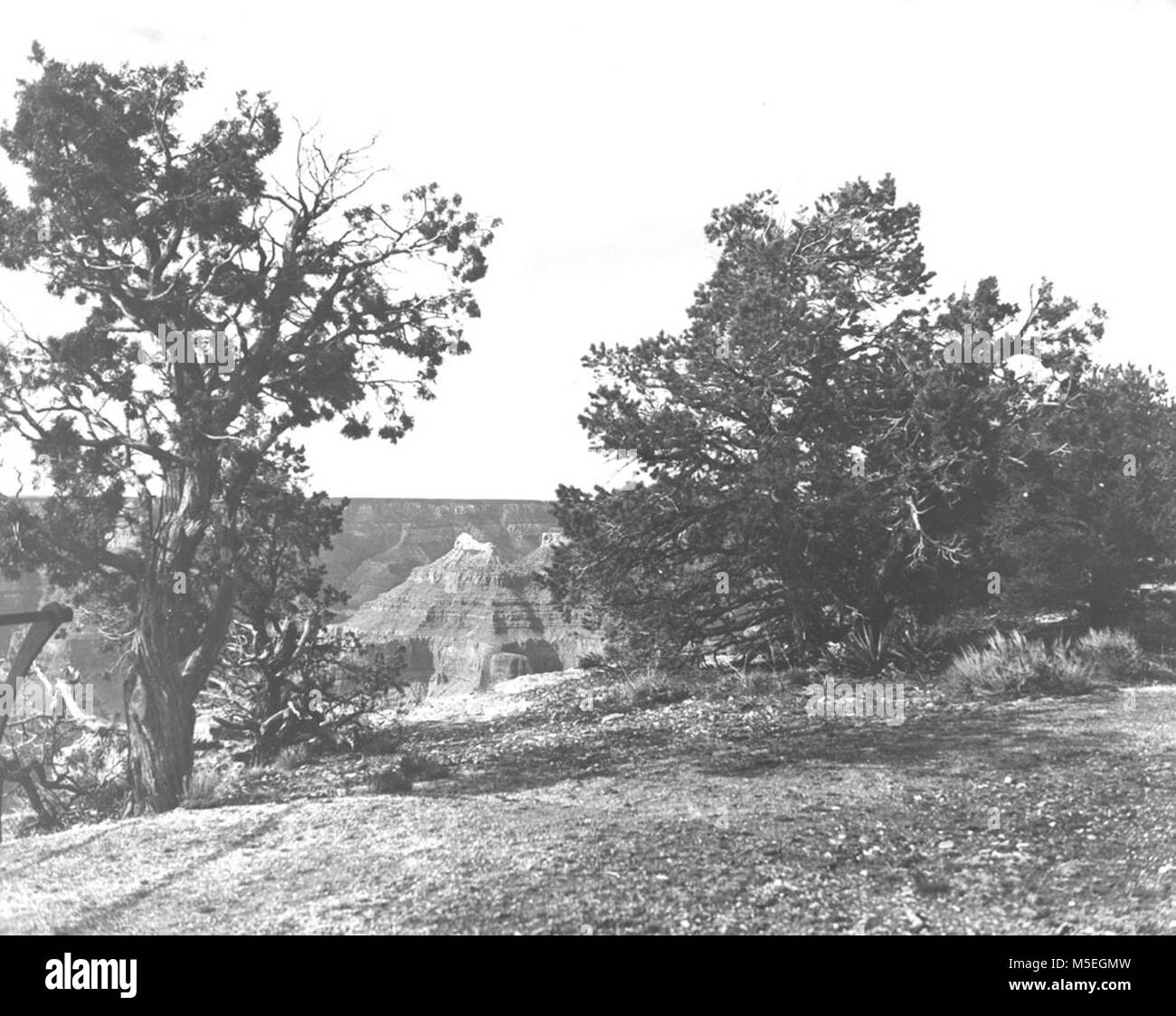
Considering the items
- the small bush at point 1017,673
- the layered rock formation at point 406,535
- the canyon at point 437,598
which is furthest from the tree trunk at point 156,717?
the layered rock formation at point 406,535

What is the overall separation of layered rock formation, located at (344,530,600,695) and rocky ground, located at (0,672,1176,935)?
41607 millimetres

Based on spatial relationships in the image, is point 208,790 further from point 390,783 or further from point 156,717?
point 390,783

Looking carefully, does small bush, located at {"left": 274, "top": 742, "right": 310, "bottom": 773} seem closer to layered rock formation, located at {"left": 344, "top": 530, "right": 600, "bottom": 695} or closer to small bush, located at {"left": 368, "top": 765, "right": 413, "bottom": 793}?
small bush, located at {"left": 368, "top": 765, "right": 413, "bottom": 793}

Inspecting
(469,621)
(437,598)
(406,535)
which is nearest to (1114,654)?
(469,621)

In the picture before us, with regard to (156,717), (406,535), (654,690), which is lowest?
(654,690)

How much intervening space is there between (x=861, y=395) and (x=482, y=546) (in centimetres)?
4727

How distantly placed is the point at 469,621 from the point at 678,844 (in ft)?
165

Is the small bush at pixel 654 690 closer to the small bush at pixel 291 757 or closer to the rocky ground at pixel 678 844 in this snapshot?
the rocky ground at pixel 678 844

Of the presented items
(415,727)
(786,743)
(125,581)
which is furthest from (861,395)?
(125,581)

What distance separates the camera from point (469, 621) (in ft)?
185

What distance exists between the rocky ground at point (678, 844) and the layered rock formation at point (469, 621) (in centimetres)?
4161

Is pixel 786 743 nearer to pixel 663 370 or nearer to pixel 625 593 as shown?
pixel 625 593

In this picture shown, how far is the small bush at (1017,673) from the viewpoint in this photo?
13547 mm

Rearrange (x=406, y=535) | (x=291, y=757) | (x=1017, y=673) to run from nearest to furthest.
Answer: (x=291, y=757) < (x=1017, y=673) < (x=406, y=535)
